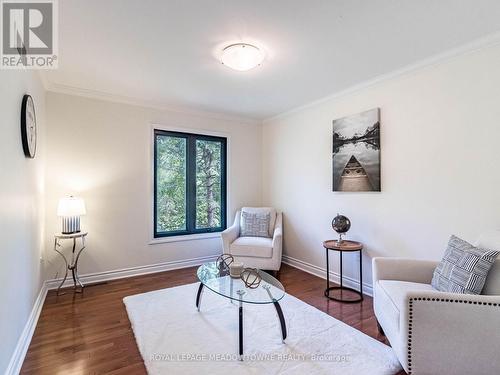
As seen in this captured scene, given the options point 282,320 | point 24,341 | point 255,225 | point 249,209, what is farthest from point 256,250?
point 24,341

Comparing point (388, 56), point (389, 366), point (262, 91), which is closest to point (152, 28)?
point (262, 91)

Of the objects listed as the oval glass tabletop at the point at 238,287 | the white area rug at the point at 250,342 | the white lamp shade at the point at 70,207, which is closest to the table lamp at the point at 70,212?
the white lamp shade at the point at 70,207

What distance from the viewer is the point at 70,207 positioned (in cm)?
298

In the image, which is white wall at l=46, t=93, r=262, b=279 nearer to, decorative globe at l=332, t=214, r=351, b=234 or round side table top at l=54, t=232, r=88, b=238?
round side table top at l=54, t=232, r=88, b=238

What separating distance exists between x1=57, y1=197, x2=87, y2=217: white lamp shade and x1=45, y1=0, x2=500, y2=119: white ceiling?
137 centimetres

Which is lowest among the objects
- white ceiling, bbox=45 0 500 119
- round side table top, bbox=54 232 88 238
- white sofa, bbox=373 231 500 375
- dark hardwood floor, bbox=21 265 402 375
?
dark hardwood floor, bbox=21 265 402 375

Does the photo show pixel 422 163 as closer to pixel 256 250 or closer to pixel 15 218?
pixel 256 250

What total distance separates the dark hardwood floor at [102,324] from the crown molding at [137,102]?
2.37 m

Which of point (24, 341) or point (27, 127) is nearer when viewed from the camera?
point (24, 341)

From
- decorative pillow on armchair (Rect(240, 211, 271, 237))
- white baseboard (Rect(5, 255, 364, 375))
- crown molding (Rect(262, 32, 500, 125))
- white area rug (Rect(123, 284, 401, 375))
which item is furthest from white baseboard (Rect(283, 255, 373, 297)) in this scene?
crown molding (Rect(262, 32, 500, 125))

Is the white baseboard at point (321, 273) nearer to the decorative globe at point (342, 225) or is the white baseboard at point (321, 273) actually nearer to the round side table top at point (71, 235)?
the decorative globe at point (342, 225)

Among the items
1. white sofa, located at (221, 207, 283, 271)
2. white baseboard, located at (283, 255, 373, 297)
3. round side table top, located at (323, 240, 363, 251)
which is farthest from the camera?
white sofa, located at (221, 207, 283, 271)

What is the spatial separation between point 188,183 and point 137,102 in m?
1.35

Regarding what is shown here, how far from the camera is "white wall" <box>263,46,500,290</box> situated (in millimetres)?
2250
